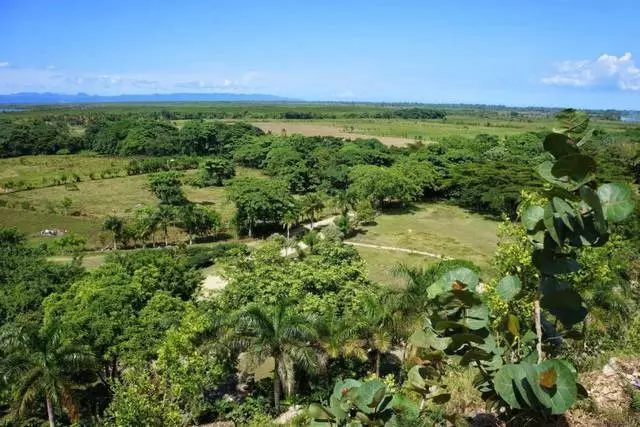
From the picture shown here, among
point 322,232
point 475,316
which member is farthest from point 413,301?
point 322,232

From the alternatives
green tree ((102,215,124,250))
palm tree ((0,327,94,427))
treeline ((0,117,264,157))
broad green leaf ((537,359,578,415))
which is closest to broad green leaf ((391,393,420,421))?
broad green leaf ((537,359,578,415))

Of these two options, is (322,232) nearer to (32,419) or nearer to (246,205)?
(246,205)

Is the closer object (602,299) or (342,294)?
(602,299)

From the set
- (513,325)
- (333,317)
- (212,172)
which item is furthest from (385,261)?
(212,172)

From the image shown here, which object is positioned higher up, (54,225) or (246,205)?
(246,205)

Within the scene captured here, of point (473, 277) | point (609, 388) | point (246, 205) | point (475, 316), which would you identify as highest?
point (473, 277)

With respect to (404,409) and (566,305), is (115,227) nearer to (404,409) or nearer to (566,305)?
(404,409)
